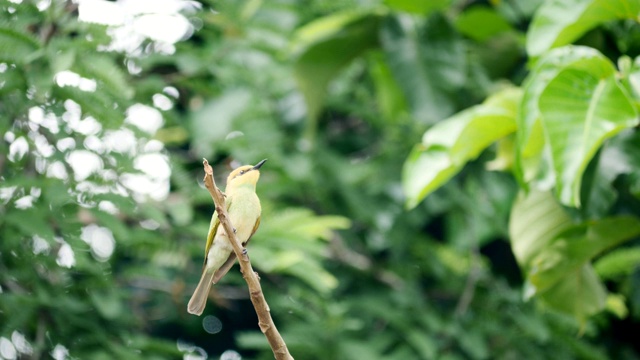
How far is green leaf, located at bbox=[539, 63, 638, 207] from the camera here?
1990mm

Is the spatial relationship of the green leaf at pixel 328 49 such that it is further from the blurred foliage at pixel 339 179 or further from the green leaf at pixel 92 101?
the green leaf at pixel 92 101

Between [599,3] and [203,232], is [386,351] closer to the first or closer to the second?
[203,232]

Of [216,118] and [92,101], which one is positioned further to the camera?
[216,118]

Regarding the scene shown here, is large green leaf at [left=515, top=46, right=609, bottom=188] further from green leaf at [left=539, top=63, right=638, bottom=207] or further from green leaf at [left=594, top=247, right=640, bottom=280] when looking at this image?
green leaf at [left=594, top=247, right=640, bottom=280]

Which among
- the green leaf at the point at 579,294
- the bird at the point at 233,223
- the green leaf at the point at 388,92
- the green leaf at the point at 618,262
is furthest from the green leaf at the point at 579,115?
the green leaf at the point at 388,92

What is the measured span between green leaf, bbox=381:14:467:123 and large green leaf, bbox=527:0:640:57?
0.93 m

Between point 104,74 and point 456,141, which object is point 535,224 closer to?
point 456,141

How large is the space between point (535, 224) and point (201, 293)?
53.6 inches

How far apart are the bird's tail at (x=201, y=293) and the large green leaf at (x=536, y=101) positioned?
1001mm

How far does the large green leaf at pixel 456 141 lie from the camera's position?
237 centimetres

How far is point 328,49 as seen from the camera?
11.0 feet

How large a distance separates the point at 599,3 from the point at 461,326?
6.23 ft

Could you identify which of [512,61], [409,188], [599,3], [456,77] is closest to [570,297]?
[409,188]

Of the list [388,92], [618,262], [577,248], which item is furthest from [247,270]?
[388,92]
